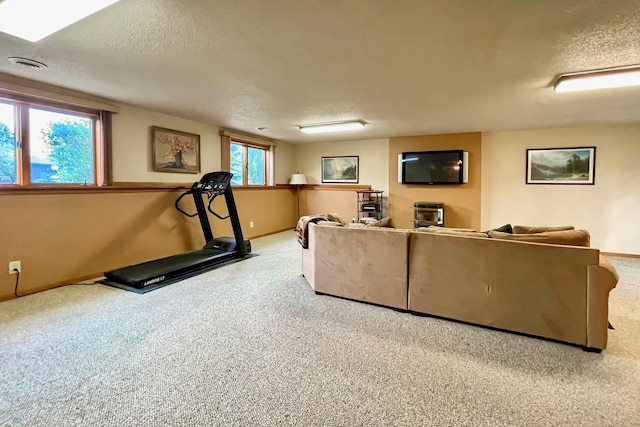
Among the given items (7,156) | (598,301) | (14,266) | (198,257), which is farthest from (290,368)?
(7,156)

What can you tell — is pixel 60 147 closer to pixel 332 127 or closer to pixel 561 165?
pixel 332 127

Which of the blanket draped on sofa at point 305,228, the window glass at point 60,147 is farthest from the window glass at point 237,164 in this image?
the blanket draped on sofa at point 305,228

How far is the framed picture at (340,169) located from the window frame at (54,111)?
4522 mm

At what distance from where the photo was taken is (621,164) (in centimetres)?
503

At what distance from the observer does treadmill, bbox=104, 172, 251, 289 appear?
11.8ft

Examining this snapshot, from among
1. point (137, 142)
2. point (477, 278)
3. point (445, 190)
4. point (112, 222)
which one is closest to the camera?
point (477, 278)

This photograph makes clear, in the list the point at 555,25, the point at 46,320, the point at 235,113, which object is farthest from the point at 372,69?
the point at 46,320

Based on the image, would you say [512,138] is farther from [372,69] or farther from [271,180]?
[271,180]

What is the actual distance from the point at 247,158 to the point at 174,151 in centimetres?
175

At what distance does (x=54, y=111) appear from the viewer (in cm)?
349

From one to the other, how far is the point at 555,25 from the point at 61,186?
4738mm

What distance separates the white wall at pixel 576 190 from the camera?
16.5 feet

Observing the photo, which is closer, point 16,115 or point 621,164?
point 16,115

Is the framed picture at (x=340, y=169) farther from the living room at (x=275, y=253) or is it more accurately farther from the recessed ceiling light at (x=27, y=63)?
the recessed ceiling light at (x=27, y=63)
